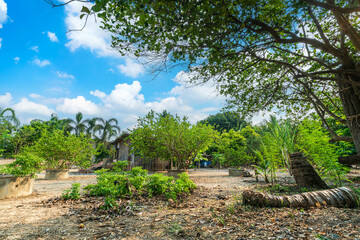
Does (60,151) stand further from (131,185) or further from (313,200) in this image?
(313,200)

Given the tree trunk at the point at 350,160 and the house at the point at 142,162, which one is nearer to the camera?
the tree trunk at the point at 350,160

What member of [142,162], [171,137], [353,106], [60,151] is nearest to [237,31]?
[353,106]

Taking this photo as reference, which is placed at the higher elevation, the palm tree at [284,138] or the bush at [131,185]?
the palm tree at [284,138]

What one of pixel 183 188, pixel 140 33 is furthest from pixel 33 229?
pixel 140 33

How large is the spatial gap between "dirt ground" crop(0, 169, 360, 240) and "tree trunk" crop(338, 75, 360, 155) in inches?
77.2

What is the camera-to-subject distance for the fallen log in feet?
10.7

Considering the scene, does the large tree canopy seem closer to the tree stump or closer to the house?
the tree stump

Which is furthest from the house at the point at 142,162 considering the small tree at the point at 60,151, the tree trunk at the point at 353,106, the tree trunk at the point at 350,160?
the tree trunk at the point at 353,106

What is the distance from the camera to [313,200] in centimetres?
330

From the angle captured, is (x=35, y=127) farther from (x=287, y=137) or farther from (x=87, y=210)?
(x=287, y=137)

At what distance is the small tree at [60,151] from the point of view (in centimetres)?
1048

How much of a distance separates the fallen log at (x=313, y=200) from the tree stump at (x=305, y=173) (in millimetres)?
1648

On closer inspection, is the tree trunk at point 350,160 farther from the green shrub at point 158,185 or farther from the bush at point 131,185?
the green shrub at point 158,185

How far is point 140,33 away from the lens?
3.20 meters
